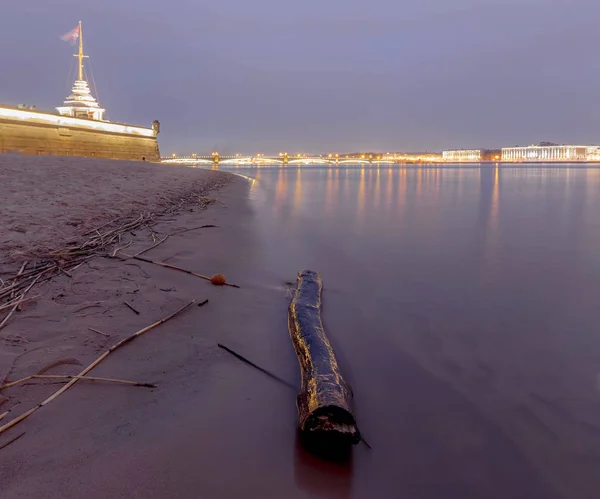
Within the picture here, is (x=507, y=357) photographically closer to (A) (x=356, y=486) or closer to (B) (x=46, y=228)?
(A) (x=356, y=486)

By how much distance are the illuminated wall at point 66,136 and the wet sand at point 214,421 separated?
3370 cm

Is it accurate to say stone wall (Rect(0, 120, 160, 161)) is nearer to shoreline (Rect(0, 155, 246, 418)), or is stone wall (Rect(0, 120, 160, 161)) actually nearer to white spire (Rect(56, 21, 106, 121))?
white spire (Rect(56, 21, 106, 121))

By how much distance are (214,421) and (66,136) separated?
4110 centimetres

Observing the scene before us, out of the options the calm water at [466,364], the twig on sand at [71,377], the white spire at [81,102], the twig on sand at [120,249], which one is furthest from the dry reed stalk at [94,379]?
the white spire at [81,102]

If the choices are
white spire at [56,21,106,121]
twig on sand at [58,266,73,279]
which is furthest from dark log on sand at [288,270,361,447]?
white spire at [56,21,106,121]

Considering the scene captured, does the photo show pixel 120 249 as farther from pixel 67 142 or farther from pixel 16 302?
pixel 67 142

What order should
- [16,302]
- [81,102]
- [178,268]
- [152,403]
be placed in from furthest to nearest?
[81,102] < [178,268] < [16,302] < [152,403]

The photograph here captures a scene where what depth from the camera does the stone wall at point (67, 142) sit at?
101ft

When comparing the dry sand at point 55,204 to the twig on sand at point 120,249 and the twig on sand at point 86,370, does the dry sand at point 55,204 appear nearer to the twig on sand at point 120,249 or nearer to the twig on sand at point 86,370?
the twig on sand at point 120,249

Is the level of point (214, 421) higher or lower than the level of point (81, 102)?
lower

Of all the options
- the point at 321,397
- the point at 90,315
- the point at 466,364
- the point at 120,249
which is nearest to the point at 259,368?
the point at 321,397

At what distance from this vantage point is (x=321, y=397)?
2.61 m

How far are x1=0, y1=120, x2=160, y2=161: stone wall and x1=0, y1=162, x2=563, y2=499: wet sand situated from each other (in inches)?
1316

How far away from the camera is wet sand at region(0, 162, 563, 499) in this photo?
216cm
